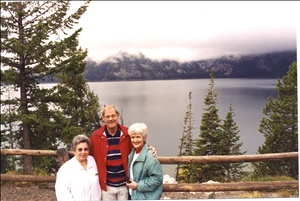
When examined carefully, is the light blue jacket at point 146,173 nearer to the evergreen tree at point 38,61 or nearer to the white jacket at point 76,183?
the white jacket at point 76,183

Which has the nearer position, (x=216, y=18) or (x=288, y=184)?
(x=288, y=184)

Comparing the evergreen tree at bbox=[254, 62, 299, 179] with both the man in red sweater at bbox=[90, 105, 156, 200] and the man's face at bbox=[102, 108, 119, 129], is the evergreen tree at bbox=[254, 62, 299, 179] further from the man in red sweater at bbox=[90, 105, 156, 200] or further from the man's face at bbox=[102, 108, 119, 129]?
the man's face at bbox=[102, 108, 119, 129]

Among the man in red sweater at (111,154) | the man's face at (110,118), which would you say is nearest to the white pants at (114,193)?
the man in red sweater at (111,154)

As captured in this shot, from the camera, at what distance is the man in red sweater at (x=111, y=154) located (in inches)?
123

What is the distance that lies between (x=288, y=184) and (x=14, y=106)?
10523 millimetres

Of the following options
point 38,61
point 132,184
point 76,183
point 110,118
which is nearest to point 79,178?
point 76,183

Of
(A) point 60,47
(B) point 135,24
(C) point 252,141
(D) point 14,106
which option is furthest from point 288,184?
(B) point 135,24

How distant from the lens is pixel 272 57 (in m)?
185

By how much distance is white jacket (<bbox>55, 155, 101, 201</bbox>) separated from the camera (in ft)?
9.80

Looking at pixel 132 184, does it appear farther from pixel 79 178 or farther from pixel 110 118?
pixel 110 118

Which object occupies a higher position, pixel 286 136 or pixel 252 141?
pixel 286 136

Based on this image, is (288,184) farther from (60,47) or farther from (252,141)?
(252,141)

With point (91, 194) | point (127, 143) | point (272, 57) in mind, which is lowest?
point (91, 194)

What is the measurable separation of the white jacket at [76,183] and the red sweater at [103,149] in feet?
0.21
